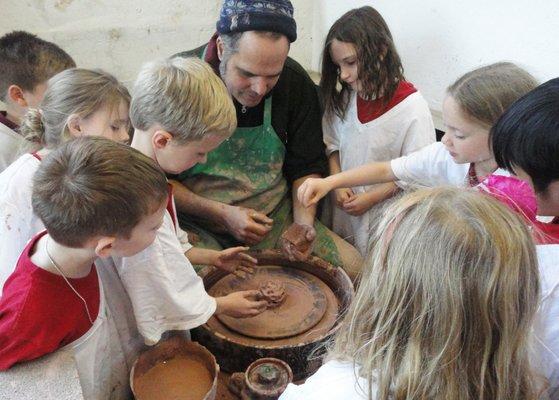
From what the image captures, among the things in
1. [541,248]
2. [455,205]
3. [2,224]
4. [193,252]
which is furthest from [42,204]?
[541,248]

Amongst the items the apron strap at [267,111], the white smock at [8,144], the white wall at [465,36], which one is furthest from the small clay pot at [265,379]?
the white wall at [465,36]

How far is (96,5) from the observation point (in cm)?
331

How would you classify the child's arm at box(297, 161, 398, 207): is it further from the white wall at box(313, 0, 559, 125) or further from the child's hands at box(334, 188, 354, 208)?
the white wall at box(313, 0, 559, 125)

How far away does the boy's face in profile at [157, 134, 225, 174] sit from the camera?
1.81m

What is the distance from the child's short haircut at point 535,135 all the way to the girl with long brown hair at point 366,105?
107cm

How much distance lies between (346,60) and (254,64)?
1.87 ft

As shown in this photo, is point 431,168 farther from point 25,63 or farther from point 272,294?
point 25,63

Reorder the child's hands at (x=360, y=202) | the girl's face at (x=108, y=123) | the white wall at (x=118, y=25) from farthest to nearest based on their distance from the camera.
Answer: the white wall at (x=118, y=25) < the child's hands at (x=360, y=202) < the girl's face at (x=108, y=123)

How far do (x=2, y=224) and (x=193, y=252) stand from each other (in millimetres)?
745

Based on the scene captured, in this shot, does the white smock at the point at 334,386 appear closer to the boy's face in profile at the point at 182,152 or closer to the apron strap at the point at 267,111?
the boy's face in profile at the point at 182,152

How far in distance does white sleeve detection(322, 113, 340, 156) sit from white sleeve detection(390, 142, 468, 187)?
645 millimetres

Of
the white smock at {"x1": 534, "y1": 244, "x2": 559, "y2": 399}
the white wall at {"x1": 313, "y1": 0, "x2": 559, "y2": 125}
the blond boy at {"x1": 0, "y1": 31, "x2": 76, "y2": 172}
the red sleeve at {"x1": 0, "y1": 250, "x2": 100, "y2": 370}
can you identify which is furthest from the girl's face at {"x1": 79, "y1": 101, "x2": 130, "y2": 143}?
the white wall at {"x1": 313, "y1": 0, "x2": 559, "y2": 125}

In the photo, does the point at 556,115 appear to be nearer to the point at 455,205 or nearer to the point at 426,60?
the point at 455,205

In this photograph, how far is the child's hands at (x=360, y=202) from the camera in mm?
2619
